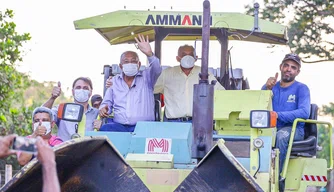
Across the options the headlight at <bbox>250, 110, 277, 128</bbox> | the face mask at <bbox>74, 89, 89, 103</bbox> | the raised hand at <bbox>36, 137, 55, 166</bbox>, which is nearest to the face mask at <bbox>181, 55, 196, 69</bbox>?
the face mask at <bbox>74, 89, 89, 103</bbox>

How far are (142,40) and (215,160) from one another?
9.33 feet

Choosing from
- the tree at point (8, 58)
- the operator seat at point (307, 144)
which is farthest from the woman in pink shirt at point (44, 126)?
the tree at point (8, 58)

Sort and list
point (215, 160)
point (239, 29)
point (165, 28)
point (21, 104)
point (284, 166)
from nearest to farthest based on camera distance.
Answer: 1. point (215, 160)
2. point (284, 166)
3. point (239, 29)
4. point (165, 28)
5. point (21, 104)

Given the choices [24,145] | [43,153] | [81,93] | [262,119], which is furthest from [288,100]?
[24,145]

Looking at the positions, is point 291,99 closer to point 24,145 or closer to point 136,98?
point 136,98

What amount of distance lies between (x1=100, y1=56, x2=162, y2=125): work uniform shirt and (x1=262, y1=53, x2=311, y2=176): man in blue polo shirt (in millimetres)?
1381

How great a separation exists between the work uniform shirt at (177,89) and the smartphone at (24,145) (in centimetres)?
535

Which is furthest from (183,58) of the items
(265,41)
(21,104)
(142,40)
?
(21,104)

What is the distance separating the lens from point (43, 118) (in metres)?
9.60

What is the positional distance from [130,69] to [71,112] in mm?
1417

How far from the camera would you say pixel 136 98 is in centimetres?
1063

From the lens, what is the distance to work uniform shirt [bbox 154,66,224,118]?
10749mm

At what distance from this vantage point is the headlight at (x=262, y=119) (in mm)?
8877

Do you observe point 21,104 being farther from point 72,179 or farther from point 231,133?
point 72,179
